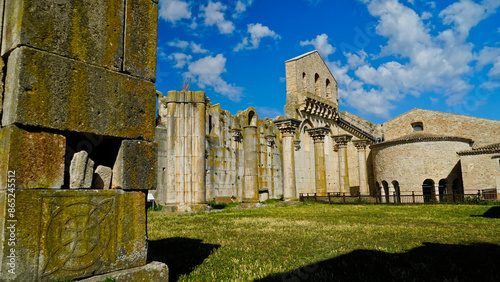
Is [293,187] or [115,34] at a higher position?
[115,34]

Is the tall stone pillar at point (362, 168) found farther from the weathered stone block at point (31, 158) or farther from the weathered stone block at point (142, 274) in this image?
the weathered stone block at point (31, 158)

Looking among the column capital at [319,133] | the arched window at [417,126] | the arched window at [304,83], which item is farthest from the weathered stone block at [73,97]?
the arched window at [417,126]

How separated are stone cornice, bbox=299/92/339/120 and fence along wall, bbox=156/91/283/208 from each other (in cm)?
465

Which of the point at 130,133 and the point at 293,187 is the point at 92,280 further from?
the point at 293,187

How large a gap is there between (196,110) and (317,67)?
70.8 feet

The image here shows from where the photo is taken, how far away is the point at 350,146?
3684cm

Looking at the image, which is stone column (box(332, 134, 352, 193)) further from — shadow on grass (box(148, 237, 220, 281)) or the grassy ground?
shadow on grass (box(148, 237, 220, 281))

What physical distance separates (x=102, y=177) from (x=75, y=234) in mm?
718

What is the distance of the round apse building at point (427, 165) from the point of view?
1107 inches

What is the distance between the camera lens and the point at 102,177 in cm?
371

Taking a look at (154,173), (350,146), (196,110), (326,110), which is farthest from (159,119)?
(350,146)

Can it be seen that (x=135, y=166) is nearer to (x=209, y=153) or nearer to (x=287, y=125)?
(x=209, y=153)

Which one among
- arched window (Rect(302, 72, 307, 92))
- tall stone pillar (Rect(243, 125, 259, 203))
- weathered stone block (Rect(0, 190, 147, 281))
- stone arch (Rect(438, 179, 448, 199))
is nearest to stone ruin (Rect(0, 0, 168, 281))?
weathered stone block (Rect(0, 190, 147, 281))

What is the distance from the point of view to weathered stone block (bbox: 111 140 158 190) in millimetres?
3672
